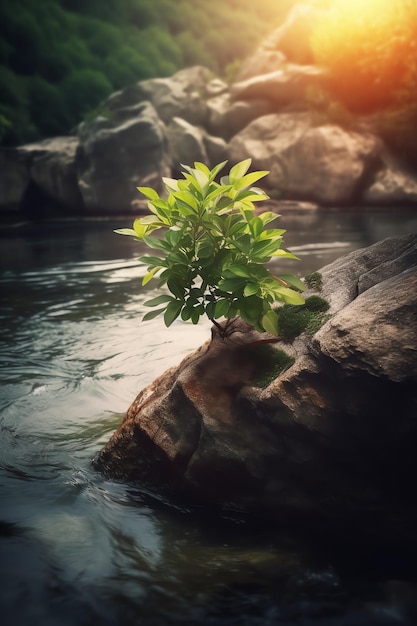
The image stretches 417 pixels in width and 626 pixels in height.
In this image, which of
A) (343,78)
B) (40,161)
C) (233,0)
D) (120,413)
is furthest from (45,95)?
(120,413)

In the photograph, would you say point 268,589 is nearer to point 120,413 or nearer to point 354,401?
point 354,401

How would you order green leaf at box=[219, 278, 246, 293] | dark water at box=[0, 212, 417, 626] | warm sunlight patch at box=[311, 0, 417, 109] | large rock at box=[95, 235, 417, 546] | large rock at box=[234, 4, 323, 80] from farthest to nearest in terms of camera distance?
large rock at box=[234, 4, 323, 80] → warm sunlight patch at box=[311, 0, 417, 109] → green leaf at box=[219, 278, 246, 293] → large rock at box=[95, 235, 417, 546] → dark water at box=[0, 212, 417, 626]

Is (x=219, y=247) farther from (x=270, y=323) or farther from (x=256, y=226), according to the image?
(x=270, y=323)

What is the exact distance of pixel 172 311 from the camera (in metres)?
3.38

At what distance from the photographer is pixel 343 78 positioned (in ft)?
88.1

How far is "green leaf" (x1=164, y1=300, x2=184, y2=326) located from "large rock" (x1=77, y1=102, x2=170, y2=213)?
1990cm

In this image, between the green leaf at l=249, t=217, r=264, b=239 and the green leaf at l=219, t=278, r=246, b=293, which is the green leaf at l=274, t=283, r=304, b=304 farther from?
the green leaf at l=249, t=217, r=264, b=239

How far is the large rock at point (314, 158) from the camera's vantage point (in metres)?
22.4

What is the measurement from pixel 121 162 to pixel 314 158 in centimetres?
838

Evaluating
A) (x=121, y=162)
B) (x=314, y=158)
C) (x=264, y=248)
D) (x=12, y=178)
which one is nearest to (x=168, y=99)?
(x=121, y=162)

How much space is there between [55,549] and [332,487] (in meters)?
1.56

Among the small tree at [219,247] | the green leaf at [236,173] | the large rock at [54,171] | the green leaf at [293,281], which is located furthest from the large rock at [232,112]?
the green leaf at [293,281]

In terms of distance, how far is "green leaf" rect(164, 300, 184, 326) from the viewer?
3357mm

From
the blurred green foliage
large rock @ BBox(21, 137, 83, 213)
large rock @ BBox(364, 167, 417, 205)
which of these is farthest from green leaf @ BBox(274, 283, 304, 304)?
the blurred green foliage
